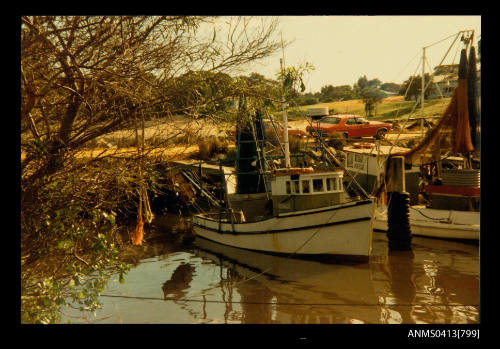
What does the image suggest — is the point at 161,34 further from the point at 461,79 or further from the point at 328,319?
the point at 461,79

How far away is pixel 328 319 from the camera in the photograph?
907 centimetres

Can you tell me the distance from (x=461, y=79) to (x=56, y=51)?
44.0 ft

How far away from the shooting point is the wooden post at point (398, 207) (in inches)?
562

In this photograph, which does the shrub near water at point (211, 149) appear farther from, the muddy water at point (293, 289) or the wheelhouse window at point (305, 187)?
the wheelhouse window at point (305, 187)

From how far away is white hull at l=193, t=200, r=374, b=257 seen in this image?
43.5ft

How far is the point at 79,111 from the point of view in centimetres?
620

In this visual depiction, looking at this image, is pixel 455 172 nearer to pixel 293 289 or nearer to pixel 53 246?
pixel 293 289

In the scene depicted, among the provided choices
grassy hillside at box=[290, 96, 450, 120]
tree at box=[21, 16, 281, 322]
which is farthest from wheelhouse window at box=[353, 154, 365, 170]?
tree at box=[21, 16, 281, 322]

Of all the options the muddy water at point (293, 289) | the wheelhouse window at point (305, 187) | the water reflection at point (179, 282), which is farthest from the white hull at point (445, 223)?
the water reflection at point (179, 282)

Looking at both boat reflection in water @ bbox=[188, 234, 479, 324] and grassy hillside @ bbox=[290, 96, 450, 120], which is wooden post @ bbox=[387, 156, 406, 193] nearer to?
boat reflection in water @ bbox=[188, 234, 479, 324]

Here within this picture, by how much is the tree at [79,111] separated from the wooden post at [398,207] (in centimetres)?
923

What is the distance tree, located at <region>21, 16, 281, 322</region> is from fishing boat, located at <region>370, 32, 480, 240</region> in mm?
10278

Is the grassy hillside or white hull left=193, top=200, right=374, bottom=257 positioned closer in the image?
white hull left=193, top=200, right=374, bottom=257

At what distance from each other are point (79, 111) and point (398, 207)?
432 inches
